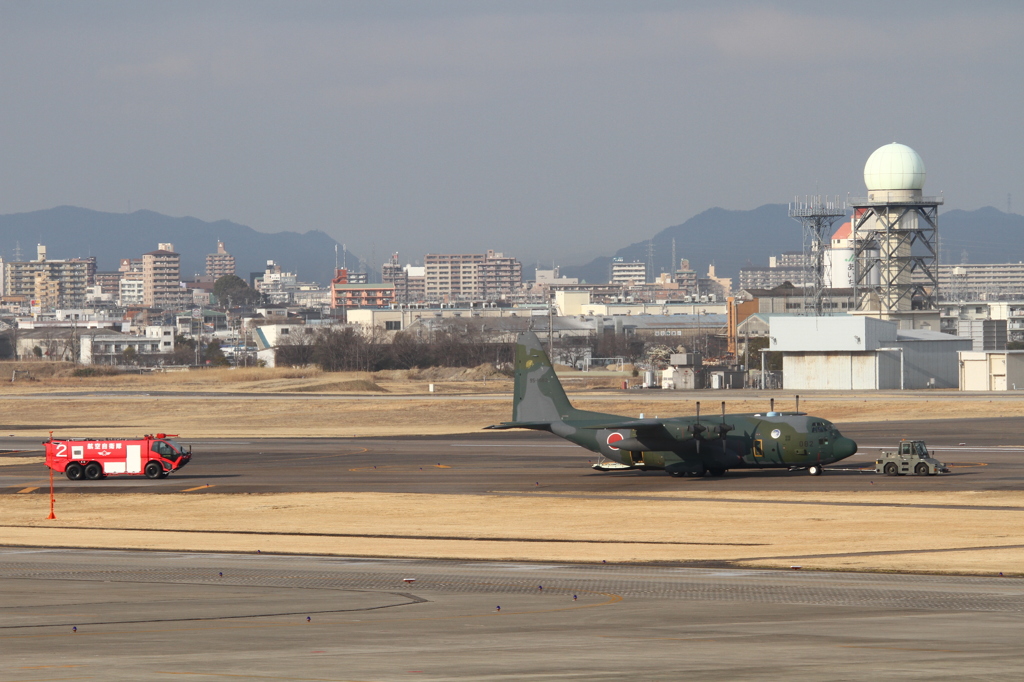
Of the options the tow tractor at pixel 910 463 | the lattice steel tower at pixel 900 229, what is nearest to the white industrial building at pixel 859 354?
the lattice steel tower at pixel 900 229

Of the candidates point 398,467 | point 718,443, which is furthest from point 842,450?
point 398,467

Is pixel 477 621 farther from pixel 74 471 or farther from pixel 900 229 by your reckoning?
pixel 900 229

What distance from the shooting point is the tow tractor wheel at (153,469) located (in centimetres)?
6253

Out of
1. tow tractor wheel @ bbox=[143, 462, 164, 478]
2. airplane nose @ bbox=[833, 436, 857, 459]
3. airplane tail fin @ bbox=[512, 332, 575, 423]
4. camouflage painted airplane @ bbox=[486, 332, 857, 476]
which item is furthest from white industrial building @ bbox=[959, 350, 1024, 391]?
tow tractor wheel @ bbox=[143, 462, 164, 478]

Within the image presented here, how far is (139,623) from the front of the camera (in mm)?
22594

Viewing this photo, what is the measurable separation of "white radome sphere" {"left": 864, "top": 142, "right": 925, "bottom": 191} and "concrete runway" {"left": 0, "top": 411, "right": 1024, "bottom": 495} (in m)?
72.6

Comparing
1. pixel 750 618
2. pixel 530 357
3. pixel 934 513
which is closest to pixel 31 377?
pixel 530 357

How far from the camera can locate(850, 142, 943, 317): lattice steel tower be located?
497ft

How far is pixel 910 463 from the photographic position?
187 feet

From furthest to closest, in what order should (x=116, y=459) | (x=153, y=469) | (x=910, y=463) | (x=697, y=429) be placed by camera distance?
(x=153, y=469)
(x=116, y=459)
(x=697, y=429)
(x=910, y=463)

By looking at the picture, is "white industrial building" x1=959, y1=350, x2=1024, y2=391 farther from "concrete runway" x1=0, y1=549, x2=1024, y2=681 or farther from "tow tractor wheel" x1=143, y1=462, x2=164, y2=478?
"concrete runway" x1=0, y1=549, x2=1024, y2=681

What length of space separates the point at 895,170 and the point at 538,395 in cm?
10562

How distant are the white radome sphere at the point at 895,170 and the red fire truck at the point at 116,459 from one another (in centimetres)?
11434

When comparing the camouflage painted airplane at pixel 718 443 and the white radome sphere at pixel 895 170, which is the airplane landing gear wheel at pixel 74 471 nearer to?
the camouflage painted airplane at pixel 718 443
